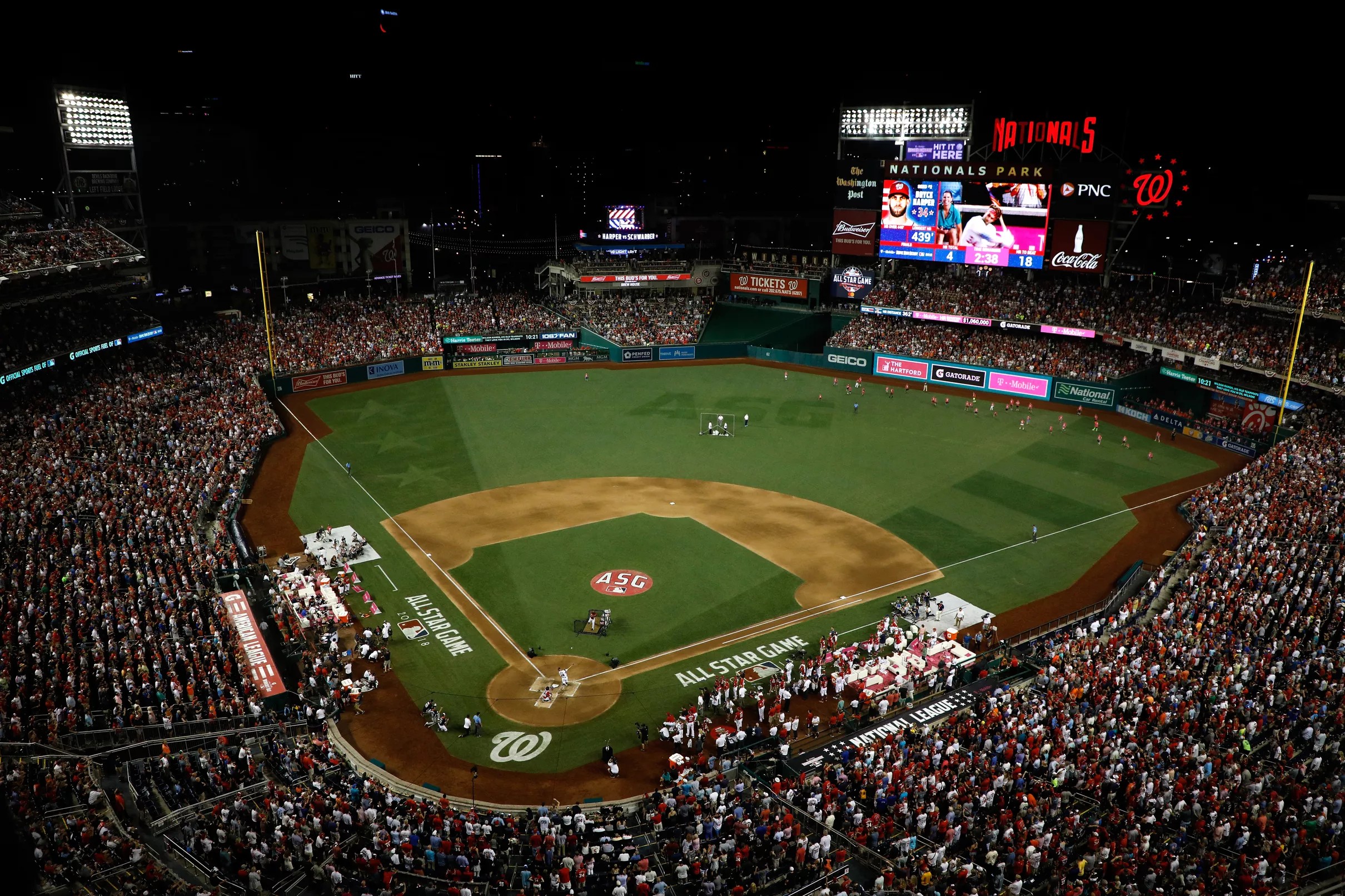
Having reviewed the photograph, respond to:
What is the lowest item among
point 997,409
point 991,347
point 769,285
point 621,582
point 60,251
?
point 621,582

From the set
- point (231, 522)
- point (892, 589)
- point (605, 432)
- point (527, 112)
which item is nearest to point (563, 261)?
point (527, 112)

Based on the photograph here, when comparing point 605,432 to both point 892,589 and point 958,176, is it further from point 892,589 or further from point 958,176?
point 958,176

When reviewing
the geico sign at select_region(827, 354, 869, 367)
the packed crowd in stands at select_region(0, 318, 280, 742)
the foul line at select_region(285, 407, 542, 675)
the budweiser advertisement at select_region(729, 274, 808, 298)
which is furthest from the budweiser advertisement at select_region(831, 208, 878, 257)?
the packed crowd in stands at select_region(0, 318, 280, 742)

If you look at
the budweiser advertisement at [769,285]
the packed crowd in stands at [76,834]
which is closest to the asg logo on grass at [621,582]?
the packed crowd in stands at [76,834]

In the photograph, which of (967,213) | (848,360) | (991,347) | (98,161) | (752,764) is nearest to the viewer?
(752,764)

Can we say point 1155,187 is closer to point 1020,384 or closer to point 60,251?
point 1020,384

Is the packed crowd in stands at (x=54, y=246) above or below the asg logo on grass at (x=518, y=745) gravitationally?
above

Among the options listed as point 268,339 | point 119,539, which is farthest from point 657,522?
point 268,339

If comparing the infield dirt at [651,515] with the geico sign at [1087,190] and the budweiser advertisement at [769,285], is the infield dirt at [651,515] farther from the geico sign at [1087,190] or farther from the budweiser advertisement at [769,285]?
the budweiser advertisement at [769,285]
